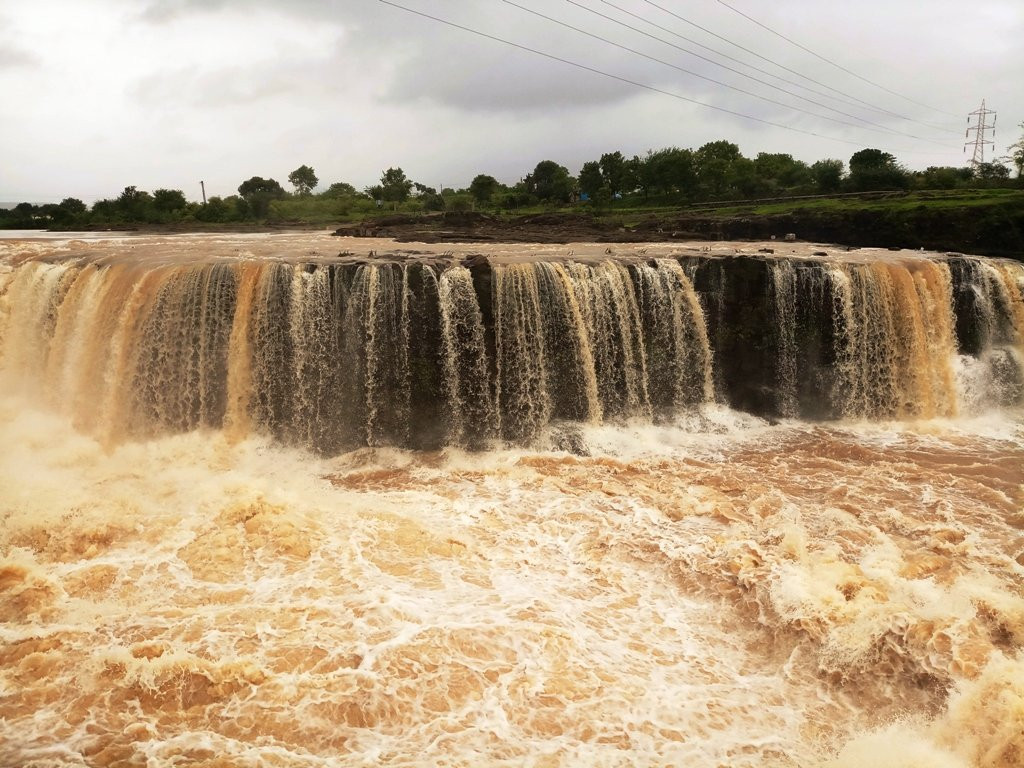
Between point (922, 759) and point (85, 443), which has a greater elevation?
point (85, 443)

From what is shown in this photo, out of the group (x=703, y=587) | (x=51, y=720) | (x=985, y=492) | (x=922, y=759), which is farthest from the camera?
(x=985, y=492)

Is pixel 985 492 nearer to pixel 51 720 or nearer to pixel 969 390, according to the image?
pixel 969 390

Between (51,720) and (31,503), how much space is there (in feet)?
14.4

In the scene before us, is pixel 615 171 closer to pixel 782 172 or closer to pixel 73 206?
pixel 782 172

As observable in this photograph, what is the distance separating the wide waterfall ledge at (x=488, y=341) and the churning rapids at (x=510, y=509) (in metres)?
0.06

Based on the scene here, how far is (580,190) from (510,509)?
3236 cm

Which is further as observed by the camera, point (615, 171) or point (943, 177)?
point (615, 171)

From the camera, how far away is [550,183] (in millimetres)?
40594

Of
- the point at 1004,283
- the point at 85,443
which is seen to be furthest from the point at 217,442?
the point at 1004,283

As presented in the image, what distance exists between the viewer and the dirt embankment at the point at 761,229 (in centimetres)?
1922

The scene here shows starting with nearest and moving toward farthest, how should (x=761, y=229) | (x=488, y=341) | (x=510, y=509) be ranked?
(x=510, y=509)
(x=488, y=341)
(x=761, y=229)

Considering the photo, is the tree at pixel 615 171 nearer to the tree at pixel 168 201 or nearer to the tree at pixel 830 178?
the tree at pixel 830 178

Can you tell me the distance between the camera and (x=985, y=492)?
10.2m

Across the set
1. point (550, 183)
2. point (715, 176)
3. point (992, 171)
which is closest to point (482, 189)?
point (550, 183)
